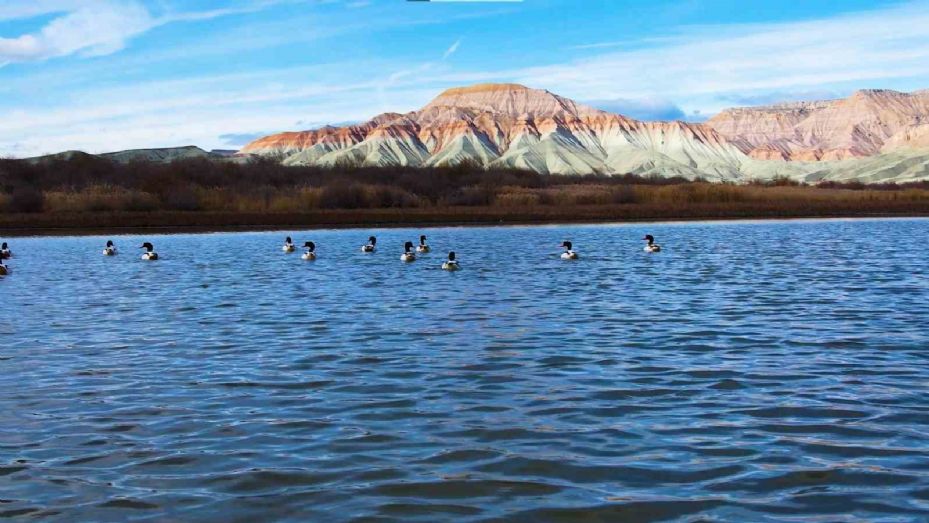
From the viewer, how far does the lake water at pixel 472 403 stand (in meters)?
8.82

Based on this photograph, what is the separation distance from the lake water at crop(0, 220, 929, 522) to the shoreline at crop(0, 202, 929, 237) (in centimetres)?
4428

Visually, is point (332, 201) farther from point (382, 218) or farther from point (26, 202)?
point (26, 202)

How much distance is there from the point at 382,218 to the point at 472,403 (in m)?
66.6

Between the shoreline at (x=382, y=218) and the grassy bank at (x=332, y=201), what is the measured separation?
4.0 inches

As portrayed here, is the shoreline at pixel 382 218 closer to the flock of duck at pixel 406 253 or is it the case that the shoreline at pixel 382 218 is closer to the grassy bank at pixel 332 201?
the grassy bank at pixel 332 201

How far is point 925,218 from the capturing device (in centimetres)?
7969

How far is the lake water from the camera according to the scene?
8.82m

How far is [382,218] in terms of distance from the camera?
7862 centimetres

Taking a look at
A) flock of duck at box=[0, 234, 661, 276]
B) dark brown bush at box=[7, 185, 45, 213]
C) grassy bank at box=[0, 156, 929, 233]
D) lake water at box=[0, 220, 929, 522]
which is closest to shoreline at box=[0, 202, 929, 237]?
grassy bank at box=[0, 156, 929, 233]

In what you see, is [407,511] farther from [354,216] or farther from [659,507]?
[354,216]

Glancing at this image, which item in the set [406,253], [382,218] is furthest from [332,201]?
[406,253]

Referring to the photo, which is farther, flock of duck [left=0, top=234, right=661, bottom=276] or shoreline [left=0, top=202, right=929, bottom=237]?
shoreline [left=0, top=202, right=929, bottom=237]

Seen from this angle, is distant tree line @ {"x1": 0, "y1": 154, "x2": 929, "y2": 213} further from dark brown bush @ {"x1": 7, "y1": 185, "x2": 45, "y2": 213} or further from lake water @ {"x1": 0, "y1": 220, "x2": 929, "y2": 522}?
lake water @ {"x1": 0, "y1": 220, "x2": 929, "y2": 522}

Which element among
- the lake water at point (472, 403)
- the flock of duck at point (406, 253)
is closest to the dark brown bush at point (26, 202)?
the flock of duck at point (406, 253)
